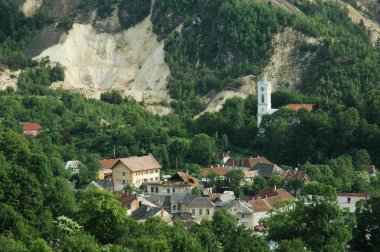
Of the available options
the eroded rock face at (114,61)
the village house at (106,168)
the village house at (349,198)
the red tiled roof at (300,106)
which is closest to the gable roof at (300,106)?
the red tiled roof at (300,106)

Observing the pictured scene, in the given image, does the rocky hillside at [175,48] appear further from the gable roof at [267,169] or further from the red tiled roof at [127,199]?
the red tiled roof at [127,199]

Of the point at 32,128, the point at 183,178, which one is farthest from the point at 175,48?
the point at 183,178

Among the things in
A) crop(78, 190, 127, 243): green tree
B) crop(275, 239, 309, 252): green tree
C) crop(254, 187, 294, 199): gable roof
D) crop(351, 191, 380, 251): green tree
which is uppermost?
crop(78, 190, 127, 243): green tree

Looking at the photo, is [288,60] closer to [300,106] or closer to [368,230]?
[300,106]

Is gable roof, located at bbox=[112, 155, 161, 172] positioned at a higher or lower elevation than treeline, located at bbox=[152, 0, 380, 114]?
lower

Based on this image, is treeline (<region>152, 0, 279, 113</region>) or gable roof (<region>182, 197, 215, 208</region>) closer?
gable roof (<region>182, 197, 215, 208</region>)

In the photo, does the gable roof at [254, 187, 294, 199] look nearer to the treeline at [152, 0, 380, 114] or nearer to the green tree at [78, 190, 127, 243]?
the green tree at [78, 190, 127, 243]

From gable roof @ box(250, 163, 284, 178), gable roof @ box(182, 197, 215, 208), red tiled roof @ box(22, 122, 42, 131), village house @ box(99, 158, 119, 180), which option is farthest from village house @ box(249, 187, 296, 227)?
red tiled roof @ box(22, 122, 42, 131)

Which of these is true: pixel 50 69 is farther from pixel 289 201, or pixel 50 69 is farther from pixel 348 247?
pixel 348 247
